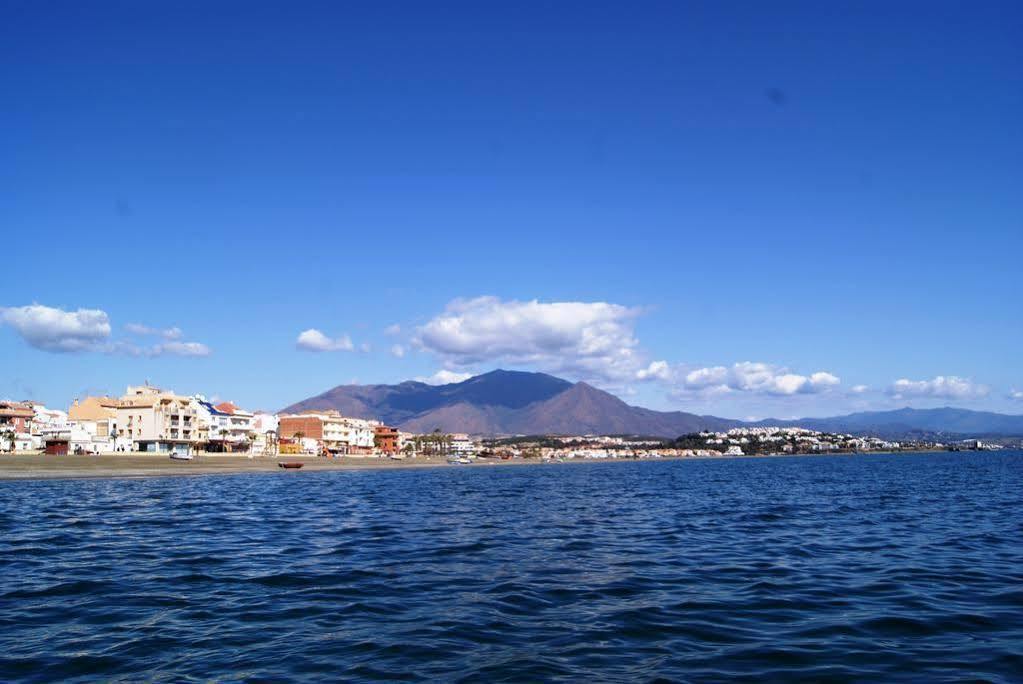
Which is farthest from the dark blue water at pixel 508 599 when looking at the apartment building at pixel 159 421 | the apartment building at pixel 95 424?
the apartment building at pixel 159 421

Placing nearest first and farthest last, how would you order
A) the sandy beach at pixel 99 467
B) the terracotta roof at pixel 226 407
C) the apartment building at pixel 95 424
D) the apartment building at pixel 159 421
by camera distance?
the sandy beach at pixel 99 467 < the apartment building at pixel 95 424 < the apartment building at pixel 159 421 < the terracotta roof at pixel 226 407

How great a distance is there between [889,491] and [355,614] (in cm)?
4859

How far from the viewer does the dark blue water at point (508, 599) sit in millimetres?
10469

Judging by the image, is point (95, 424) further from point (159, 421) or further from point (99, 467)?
point (99, 467)

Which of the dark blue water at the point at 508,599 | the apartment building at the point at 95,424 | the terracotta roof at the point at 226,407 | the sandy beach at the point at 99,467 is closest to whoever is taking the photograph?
the dark blue water at the point at 508,599

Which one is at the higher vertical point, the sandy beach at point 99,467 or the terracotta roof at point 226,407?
the terracotta roof at point 226,407

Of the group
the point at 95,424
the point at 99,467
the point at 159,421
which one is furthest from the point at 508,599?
the point at 95,424

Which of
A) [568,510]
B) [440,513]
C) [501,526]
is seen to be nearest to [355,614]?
[501,526]

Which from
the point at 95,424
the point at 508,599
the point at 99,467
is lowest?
the point at 508,599

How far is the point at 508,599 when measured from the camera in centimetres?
1484

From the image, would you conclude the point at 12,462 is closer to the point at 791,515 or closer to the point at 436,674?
the point at 791,515

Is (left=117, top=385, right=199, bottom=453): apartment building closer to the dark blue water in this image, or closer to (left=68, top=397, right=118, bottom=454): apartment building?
(left=68, top=397, right=118, bottom=454): apartment building

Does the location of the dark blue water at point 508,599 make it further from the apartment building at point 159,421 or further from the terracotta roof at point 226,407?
the terracotta roof at point 226,407

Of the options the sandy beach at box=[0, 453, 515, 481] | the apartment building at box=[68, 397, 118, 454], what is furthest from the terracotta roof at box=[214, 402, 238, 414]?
the sandy beach at box=[0, 453, 515, 481]
